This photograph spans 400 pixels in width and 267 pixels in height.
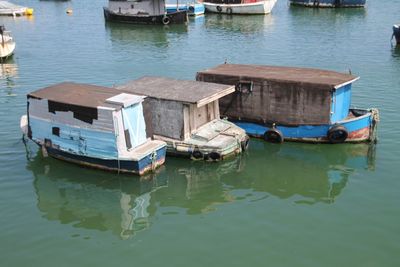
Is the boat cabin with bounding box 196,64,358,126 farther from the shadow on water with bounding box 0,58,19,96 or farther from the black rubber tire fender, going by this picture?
the shadow on water with bounding box 0,58,19,96

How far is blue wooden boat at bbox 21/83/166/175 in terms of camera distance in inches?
803

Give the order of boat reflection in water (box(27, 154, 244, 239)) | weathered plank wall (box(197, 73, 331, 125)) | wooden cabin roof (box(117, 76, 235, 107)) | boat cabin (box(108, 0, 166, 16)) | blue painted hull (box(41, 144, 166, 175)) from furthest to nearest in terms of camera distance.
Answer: boat cabin (box(108, 0, 166, 16)) < weathered plank wall (box(197, 73, 331, 125)) < wooden cabin roof (box(117, 76, 235, 107)) < blue painted hull (box(41, 144, 166, 175)) < boat reflection in water (box(27, 154, 244, 239))

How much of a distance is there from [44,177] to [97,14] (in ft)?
186

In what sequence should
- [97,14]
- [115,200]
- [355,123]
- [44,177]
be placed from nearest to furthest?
[115,200]
[44,177]
[355,123]
[97,14]

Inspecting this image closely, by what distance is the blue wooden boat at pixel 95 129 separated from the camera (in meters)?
20.4

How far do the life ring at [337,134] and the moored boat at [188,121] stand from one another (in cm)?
406

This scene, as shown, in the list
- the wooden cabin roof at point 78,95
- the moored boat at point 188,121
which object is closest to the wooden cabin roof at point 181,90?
the moored boat at point 188,121

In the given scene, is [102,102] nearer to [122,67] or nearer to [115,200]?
[115,200]

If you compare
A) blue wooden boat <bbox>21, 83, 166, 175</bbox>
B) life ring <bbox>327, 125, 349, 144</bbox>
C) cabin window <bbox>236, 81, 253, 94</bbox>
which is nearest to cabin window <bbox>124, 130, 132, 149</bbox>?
blue wooden boat <bbox>21, 83, 166, 175</bbox>

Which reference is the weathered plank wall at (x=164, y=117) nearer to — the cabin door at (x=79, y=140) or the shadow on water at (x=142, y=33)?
the cabin door at (x=79, y=140)

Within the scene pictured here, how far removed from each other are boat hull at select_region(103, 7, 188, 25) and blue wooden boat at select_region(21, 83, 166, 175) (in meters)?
41.6

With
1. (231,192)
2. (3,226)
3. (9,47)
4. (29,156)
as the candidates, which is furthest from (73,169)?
(9,47)

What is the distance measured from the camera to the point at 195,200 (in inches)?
784

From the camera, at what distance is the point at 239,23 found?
64.9m
